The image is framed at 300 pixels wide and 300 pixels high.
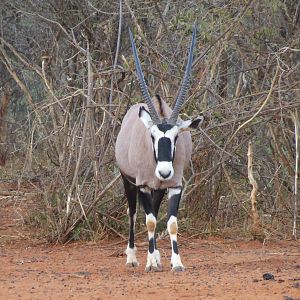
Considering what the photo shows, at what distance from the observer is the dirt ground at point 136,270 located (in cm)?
584

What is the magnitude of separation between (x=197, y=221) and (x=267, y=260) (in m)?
2.28

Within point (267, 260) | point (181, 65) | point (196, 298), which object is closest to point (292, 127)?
point (181, 65)

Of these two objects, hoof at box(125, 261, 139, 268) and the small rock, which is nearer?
the small rock

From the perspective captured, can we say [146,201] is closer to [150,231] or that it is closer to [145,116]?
[150,231]

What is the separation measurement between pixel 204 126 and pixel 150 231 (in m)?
2.35

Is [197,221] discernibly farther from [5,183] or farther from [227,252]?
[5,183]

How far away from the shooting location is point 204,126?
31.8ft

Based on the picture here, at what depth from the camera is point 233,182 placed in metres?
10.2

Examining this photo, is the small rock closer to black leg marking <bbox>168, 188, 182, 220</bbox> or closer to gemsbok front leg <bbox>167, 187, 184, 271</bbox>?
gemsbok front leg <bbox>167, 187, 184, 271</bbox>

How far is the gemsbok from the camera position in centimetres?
736

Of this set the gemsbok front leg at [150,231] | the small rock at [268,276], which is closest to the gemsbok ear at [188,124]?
the gemsbok front leg at [150,231]

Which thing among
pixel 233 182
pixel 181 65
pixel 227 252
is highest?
pixel 181 65

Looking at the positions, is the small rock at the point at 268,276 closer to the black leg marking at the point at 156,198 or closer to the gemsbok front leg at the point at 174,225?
the gemsbok front leg at the point at 174,225

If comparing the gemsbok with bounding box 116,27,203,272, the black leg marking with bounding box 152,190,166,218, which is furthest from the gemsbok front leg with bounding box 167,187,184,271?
the black leg marking with bounding box 152,190,166,218
